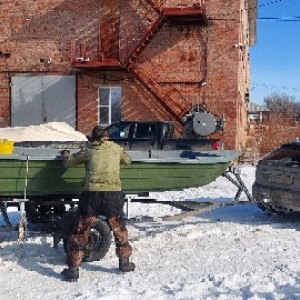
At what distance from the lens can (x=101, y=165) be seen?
670 centimetres

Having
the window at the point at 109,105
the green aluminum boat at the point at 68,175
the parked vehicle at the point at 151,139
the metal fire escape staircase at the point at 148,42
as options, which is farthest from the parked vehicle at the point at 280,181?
the window at the point at 109,105

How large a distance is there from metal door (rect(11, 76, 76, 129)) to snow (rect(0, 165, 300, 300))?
13578 millimetres

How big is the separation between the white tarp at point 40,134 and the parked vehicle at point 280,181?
2.88 m

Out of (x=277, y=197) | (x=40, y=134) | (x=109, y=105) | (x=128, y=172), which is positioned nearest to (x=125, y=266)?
(x=128, y=172)

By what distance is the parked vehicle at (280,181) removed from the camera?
8.82 m

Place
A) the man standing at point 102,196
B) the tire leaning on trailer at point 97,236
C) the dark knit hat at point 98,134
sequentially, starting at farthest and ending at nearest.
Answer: the tire leaning on trailer at point 97,236, the dark knit hat at point 98,134, the man standing at point 102,196

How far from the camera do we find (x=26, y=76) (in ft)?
73.1

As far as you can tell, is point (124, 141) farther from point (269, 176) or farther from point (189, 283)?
point (189, 283)

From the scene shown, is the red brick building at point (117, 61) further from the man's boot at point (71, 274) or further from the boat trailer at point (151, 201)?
the man's boot at point (71, 274)

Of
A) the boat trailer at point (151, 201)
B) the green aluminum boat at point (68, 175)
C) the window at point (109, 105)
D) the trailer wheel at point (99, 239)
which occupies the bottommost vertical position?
the trailer wheel at point (99, 239)

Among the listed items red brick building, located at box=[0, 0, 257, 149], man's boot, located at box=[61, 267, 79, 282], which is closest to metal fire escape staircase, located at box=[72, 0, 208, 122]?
red brick building, located at box=[0, 0, 257, 149]

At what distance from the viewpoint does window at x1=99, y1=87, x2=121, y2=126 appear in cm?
2212

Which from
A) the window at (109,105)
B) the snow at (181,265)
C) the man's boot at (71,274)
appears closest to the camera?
the snow at (181,265)

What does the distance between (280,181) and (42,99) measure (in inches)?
588
